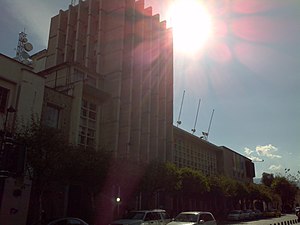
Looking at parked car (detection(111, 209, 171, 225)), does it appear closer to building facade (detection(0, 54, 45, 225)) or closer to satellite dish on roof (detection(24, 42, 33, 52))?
building facade (detection(0, 54, 45, 225))

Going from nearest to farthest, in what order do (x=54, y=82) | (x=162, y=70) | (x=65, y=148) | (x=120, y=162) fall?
(x=65, y=148), (x=120, y=162), (x=54, y=82), (x=162, y=70)

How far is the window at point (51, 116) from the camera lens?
28.4 metres

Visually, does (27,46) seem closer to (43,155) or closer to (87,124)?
(87,124)

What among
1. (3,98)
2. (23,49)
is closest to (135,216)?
(3,98)

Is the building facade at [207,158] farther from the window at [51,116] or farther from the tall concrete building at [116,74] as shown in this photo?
the window at [51,116]

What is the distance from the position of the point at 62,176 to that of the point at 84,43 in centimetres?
3004

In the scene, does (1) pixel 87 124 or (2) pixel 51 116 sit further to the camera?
(1) pixel 87 124

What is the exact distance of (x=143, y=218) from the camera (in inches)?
760

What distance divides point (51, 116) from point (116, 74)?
13.2m

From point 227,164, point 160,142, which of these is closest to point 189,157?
point 160,142

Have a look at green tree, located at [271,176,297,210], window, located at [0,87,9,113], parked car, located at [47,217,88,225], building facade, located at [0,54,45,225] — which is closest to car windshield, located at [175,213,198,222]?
parked car, located at [47,217,88,225]

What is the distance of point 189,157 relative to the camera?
54.7 meters

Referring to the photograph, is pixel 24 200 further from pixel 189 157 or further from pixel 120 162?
pixel 189 157

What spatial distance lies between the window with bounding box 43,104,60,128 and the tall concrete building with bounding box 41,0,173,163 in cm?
175
